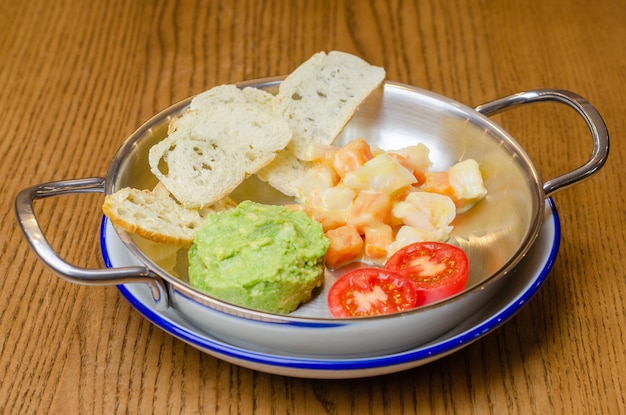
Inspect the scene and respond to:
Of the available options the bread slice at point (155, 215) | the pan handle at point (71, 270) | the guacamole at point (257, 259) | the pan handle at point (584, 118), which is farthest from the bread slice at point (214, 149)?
the pan handle at point (584, 118)

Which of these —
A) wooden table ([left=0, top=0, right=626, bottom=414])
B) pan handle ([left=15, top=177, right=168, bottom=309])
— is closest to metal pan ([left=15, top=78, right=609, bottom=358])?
pan handle ([left=15, top=177, right=168, bottom=309])

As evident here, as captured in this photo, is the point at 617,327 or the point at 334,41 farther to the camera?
the point at 334,41

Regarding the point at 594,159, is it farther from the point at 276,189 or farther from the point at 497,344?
the point at 276,189

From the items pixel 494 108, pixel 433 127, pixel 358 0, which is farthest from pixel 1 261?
pixel 358 0

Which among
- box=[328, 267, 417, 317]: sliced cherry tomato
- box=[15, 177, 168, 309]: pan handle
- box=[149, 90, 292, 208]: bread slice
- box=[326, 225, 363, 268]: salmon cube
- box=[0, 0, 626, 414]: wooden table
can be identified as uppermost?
box=[15, 177, 168, 309]: pan handle

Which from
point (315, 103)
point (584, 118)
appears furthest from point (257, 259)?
point (584, 118)

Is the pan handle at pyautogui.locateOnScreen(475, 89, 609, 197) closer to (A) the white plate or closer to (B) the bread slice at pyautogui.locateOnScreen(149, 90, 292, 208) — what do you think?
(A) the white plate

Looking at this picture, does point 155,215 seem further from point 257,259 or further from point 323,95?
point 323,95
